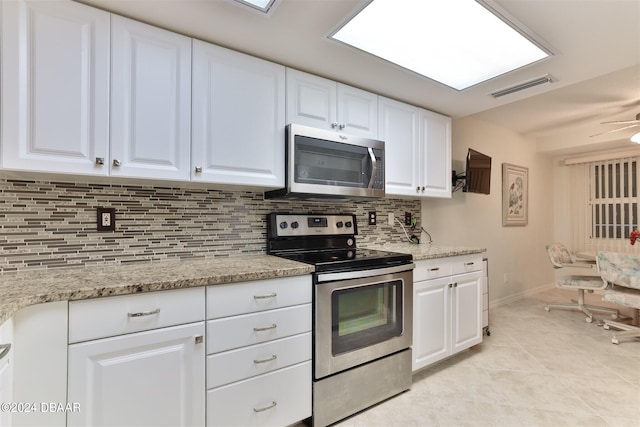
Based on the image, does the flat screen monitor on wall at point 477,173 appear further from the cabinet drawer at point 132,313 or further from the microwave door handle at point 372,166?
the cabinet drawer at point 132,313

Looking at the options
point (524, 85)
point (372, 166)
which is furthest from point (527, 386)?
point (524, 85)

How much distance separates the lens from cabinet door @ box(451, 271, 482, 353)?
2387 millimetres

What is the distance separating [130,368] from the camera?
1.22 meters

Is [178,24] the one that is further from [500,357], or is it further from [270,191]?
[500,357]


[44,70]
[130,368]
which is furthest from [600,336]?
[44,70]

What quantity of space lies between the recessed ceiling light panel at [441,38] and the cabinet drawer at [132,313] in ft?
4.99

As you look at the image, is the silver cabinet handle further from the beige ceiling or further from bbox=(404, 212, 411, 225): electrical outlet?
bbox=(404, 212, 411, 225): electrical outlet

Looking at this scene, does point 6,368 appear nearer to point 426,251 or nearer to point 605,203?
point 426,251

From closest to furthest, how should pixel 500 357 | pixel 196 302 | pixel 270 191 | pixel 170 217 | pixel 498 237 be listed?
pixel 196 302 → pixel 170 217 → pixel 270 191 → pixel 500 357 → pixel 498 237

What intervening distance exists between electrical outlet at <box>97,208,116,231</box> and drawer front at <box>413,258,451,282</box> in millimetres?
1879

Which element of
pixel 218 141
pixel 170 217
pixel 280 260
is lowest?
pixel 280 260

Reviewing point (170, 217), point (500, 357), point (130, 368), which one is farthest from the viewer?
point (500, 357)

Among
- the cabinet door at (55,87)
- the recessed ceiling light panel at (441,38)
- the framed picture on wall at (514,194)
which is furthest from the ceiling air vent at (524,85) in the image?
the cabinet door at (55,87)

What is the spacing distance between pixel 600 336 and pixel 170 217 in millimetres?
4008
